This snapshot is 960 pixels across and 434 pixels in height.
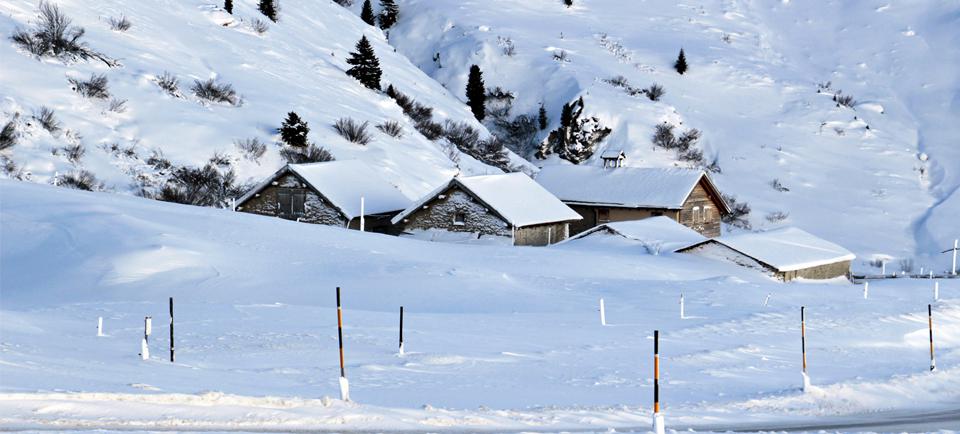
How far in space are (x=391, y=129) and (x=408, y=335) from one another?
135ft

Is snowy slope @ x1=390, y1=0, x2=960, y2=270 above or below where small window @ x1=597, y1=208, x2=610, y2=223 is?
above

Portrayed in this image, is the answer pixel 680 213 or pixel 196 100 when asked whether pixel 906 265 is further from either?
pixel 196 100

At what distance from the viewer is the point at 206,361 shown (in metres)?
17.4

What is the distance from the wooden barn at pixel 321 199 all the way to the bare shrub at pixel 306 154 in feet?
23.2

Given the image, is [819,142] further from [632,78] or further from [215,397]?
[215,397]

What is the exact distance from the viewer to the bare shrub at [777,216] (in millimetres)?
66062

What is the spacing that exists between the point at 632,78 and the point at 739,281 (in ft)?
163

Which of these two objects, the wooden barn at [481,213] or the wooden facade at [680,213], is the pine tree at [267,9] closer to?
the wooden facade at [680,213]

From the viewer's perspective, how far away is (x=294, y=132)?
55.2 metres

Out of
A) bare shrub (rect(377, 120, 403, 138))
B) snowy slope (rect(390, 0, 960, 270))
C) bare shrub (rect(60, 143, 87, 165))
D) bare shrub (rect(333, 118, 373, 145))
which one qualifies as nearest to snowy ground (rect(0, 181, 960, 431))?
bare shrub (rect(60, 143, 87, 165))

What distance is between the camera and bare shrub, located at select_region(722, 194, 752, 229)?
65625 mm

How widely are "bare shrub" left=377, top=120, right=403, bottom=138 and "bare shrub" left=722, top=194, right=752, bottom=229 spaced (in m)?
19.3

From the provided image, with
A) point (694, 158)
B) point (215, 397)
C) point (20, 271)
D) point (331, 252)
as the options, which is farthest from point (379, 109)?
point (215, 397)

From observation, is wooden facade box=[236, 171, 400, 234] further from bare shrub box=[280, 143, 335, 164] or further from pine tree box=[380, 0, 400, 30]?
pine tree box=[380, 0, 400, 30]
